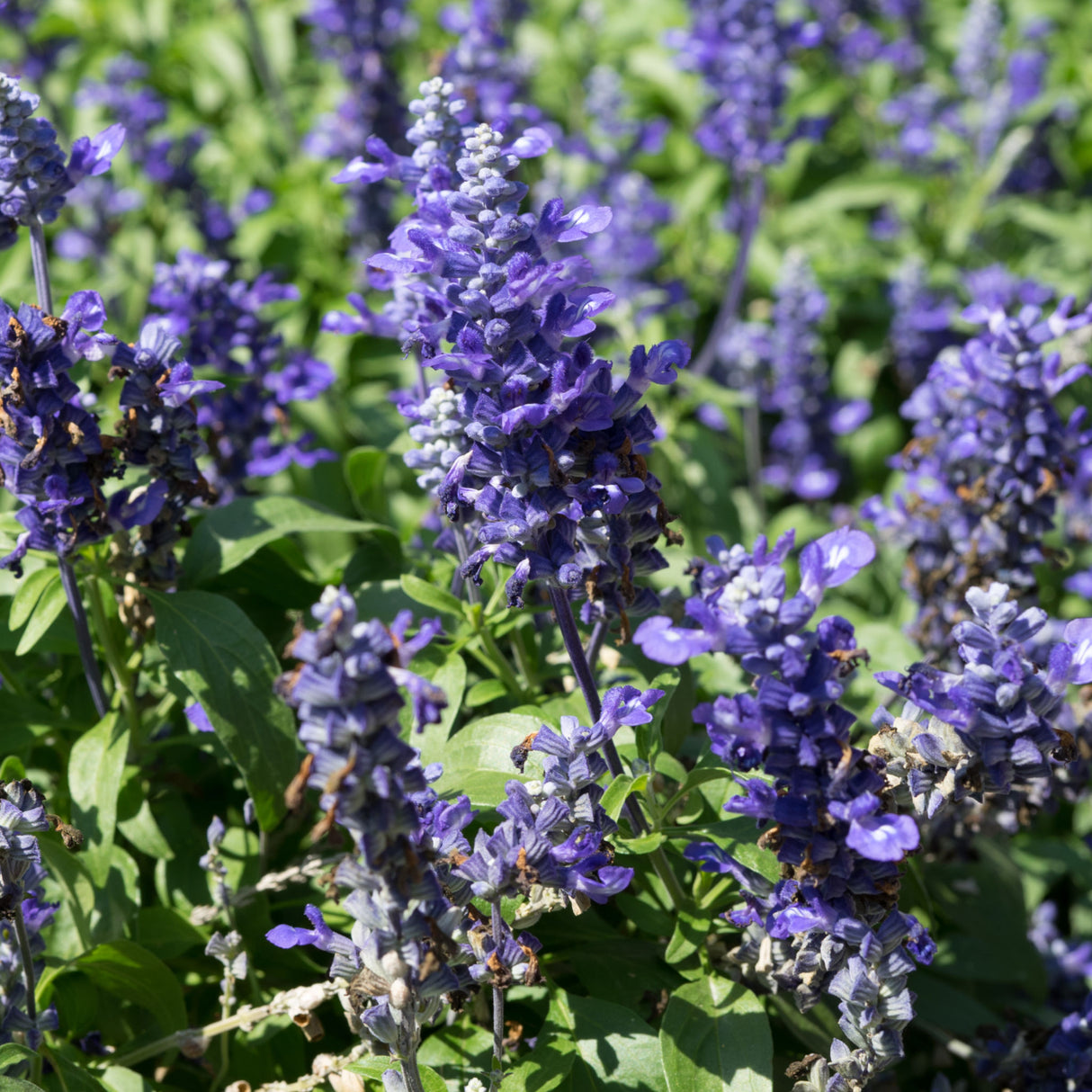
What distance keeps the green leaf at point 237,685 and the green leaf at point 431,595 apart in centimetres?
40

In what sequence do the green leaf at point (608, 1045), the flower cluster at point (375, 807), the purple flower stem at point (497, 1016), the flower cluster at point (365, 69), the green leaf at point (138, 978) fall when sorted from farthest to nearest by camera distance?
the flower cluster at point (365, 69)
the green leaf at point (138, 978)
the green leaf at point (608, 1045)
the purple flower stem at point (497, 1016)
the flower cluster at point (375, 807)

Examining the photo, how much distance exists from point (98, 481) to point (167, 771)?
103cm

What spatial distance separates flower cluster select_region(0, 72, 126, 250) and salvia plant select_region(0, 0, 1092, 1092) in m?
0.01

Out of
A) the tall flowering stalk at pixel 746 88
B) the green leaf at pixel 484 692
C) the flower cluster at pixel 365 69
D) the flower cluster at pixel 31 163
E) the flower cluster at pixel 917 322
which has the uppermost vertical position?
the flower cluster at pixel 365 69

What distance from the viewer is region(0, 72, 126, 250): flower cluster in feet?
9.07

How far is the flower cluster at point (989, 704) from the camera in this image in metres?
2.24

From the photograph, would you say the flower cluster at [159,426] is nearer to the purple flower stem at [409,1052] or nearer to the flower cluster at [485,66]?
the purple flower stem at [409,1052]

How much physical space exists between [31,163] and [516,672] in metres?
1.85

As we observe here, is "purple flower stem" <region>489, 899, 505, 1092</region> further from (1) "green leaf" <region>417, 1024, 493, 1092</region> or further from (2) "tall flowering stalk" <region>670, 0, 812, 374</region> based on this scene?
(2) "tall flowering stalk" <region>670, 0, 812, 374</region>

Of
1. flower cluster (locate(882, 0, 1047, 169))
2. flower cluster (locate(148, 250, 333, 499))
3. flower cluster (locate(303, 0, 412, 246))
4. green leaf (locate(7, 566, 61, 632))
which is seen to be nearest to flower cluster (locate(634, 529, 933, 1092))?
green leaf (locate(7, 566, 61, 632))

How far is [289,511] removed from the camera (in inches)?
132

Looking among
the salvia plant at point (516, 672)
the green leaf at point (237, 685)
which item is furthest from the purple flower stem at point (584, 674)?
the green leaf at point (237, 685)

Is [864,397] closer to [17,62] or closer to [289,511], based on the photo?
[289,511]

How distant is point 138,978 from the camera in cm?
292
